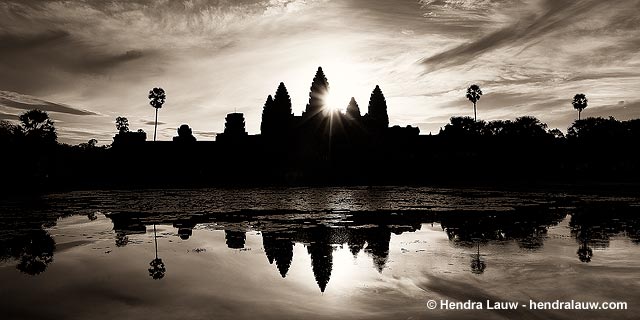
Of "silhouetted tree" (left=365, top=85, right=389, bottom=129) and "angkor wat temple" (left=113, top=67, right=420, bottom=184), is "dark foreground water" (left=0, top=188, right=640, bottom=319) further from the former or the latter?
"silhouetted tree" (left=365, top=85, right=389, bottom=129)

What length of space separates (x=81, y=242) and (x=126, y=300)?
706 centimetres

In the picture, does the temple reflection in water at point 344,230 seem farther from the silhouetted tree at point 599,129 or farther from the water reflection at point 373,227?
the silhouetted tree at point 599,129

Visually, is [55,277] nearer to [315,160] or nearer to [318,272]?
[318,272]

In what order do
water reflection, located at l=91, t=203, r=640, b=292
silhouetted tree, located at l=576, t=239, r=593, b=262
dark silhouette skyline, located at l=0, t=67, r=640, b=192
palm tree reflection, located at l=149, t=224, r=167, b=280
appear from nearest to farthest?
palm tree reflection, located at l=149, t=224, r=167, b=280 < silhouetted tree, located at l=576, t=239, r=593, b=262 < water reflection, located at l=91, t=203, r=640, b=292 < dark silhouette skyline, located at l=0, t=67, r=640, b=192

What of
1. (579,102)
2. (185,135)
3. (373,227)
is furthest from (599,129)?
(373,227)

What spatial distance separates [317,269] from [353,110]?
9389cm

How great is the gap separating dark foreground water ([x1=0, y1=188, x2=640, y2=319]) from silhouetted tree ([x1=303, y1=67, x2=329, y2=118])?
82.8 m

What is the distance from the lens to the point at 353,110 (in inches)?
4016

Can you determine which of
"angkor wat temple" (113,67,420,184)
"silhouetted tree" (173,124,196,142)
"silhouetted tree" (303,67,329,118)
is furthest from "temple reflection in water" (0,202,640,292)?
"silhouetted tree" (173,124,196,142)

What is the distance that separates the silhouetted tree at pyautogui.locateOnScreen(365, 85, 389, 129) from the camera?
10300cm

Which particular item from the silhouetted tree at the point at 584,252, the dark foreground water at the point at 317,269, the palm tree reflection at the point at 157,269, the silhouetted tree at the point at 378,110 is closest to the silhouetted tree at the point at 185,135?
the silhouetted tree at the point at 378,110

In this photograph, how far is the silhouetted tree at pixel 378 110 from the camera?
103m

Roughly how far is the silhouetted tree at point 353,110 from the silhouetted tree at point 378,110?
2.74 meters

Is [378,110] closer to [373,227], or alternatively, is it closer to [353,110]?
[353,110]
